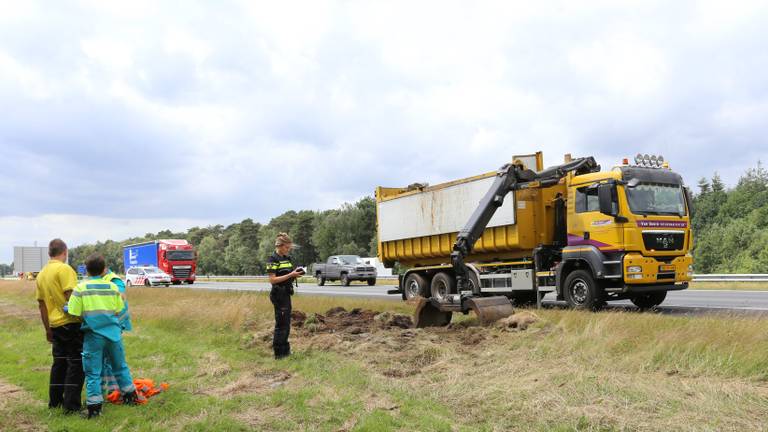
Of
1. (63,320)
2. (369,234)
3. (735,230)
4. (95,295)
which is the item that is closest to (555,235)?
(95,295)

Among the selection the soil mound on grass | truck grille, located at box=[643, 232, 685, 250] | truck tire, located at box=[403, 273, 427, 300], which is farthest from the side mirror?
truck tire, located at box=[403, 273, 427, 300]

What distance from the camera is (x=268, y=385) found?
7.11 meters

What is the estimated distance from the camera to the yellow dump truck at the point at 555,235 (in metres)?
12.1

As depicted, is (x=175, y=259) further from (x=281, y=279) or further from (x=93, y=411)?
(x=93, y=411)

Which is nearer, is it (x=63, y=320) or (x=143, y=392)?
(x=63, y=320)

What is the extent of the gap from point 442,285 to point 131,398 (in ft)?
36.0

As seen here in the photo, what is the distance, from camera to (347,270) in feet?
115

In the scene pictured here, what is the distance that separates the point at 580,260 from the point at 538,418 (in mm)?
8253

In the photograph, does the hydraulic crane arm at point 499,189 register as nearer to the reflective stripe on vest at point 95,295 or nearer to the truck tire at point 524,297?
the truck tire at point 524,297

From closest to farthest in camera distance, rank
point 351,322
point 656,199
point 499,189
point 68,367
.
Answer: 1. point 68,367
2. point 351,322
3. point 656,199
4. point 499,189

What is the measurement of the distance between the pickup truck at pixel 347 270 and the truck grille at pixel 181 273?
1146 cm

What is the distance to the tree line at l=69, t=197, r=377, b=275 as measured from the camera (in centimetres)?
7894

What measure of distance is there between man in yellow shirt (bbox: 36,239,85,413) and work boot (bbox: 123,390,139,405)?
44cm

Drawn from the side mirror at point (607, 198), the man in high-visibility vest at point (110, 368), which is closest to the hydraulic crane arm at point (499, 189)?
the side mirror at point (607, 198)
